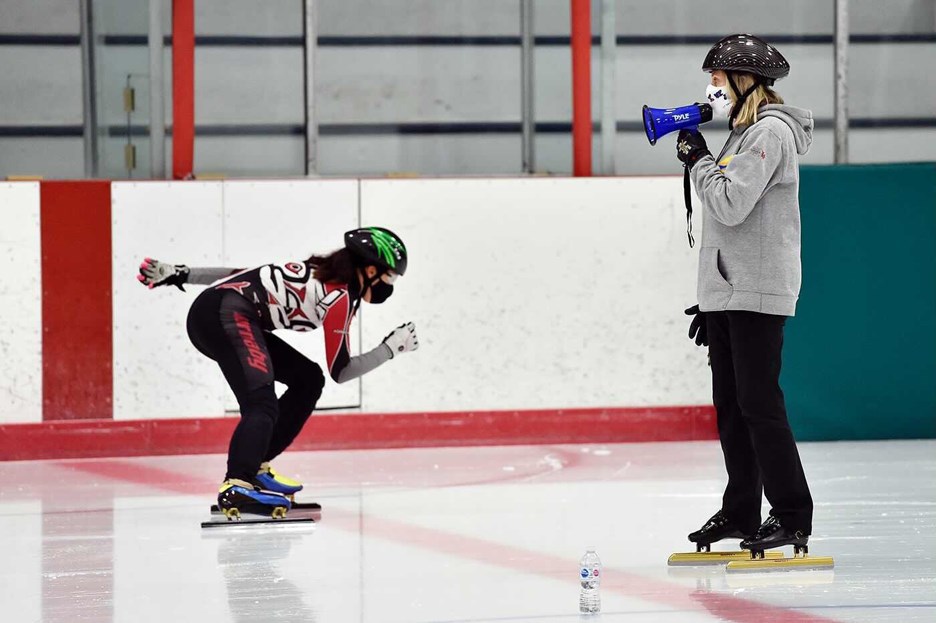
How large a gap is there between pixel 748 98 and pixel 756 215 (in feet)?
1.15

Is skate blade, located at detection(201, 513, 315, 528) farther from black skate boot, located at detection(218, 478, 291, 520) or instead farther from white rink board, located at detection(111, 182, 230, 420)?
white rink board, located at detection(111, 182, 230, 420)

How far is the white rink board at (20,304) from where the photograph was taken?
22.1ft

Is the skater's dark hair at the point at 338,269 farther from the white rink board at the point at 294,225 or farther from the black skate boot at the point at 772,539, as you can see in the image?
the white rink board at the point at 294,225

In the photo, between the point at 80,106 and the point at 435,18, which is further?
the point at 435,18

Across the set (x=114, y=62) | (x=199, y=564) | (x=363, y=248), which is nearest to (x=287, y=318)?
(x=363, y=248)

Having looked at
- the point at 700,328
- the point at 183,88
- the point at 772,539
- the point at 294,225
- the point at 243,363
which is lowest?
the point at 772,539

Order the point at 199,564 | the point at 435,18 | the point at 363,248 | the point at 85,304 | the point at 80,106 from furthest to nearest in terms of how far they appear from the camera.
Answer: the point at 435,18 → the point at 80,106 → the point at 85,304 → the point at 363,248 → the point at 199,564

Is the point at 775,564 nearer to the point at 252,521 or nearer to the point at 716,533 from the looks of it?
the point at 716,533

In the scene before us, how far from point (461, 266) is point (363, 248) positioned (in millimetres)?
2499

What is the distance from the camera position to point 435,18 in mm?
8312

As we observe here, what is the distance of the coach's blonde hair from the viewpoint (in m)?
3.86

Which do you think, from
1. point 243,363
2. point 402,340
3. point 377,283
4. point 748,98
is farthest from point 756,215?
point 243,363

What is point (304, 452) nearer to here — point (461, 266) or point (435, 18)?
point (461, 266)

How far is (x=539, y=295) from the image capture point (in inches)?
283
